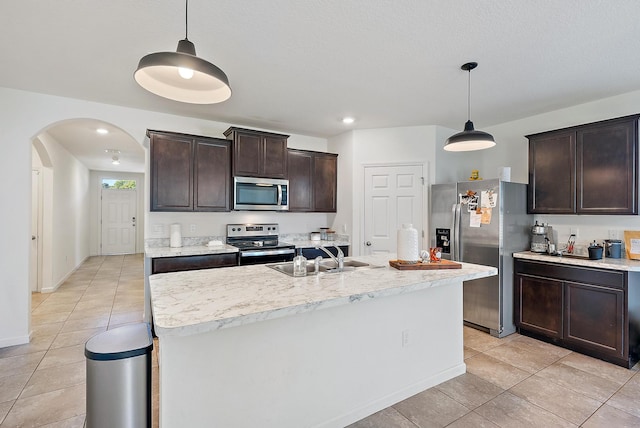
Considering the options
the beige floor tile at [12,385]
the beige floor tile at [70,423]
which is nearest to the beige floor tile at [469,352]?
the beige floor tile at [70,423]

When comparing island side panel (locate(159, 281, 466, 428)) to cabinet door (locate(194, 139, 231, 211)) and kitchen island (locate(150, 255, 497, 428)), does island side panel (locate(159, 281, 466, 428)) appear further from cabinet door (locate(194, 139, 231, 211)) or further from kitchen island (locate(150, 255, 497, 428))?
cabinet door (locate(194, 139, 231, 211))

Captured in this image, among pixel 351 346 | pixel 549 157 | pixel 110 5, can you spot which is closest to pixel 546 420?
pixel 351 346

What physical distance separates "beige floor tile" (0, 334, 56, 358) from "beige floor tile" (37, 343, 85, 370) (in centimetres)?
16

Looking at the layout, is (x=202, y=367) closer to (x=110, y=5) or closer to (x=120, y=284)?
(x=110, y=5)

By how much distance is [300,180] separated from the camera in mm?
4750

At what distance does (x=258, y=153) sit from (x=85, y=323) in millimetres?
2985

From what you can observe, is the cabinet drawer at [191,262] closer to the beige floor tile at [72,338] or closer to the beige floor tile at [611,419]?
the beige floor tile at [72,338]

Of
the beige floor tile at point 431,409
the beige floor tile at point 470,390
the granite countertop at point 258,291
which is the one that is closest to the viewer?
the granite countertop at point 258,291

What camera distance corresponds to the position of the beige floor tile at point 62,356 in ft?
9.38

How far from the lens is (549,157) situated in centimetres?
361

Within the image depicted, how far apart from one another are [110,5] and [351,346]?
2.61 metres

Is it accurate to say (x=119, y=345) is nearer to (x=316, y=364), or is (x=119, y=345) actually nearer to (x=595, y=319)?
(x=316, y=364)

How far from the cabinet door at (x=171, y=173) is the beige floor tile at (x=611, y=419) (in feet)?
13.4

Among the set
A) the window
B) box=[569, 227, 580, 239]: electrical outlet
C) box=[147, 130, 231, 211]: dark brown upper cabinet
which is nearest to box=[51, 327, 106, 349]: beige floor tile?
box=[147, 130, 231, 211]: dark brown upper cabinet
